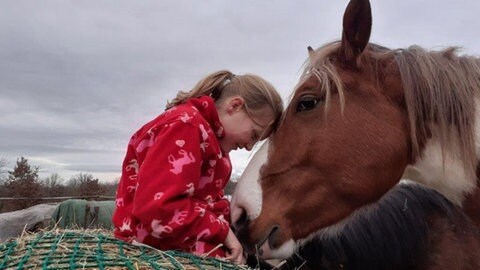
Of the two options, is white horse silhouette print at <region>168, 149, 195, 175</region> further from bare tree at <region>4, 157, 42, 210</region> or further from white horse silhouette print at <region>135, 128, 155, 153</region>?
bare tree at <region>4, 157, 42, 210</region>

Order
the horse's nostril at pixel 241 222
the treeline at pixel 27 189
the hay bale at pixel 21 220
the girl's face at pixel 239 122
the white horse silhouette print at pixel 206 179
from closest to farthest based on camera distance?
the horse's nostril at pixel 241 222 → the white horse silhouette print at pixel 206 179 → the girl's face at pixel 239 122 → the hay bale at pixel 21 220 → the treeline at pixel 27 189

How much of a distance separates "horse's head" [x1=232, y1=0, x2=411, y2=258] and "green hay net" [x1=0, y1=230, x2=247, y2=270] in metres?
0.36

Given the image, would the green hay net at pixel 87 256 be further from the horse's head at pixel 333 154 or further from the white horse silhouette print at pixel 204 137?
the white horse silhouette print at pixel 204 137

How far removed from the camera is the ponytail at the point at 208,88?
233 centimetres

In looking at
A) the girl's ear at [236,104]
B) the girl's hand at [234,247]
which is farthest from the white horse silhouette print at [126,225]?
the girl's ear at [236,104]

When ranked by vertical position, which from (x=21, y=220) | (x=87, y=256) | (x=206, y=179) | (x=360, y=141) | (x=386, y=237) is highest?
(x=360, y=141)

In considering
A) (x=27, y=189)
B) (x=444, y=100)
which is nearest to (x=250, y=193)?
(x=444, y=100)

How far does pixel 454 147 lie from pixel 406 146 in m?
0.19

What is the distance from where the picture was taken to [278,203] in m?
1.97

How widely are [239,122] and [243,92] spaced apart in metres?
0.17

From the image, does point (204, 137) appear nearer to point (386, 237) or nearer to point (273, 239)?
point (273, 239)

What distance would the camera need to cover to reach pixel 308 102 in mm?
2000

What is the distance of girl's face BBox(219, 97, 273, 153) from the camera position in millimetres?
2260

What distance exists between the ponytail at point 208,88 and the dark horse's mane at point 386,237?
38.9 inches
